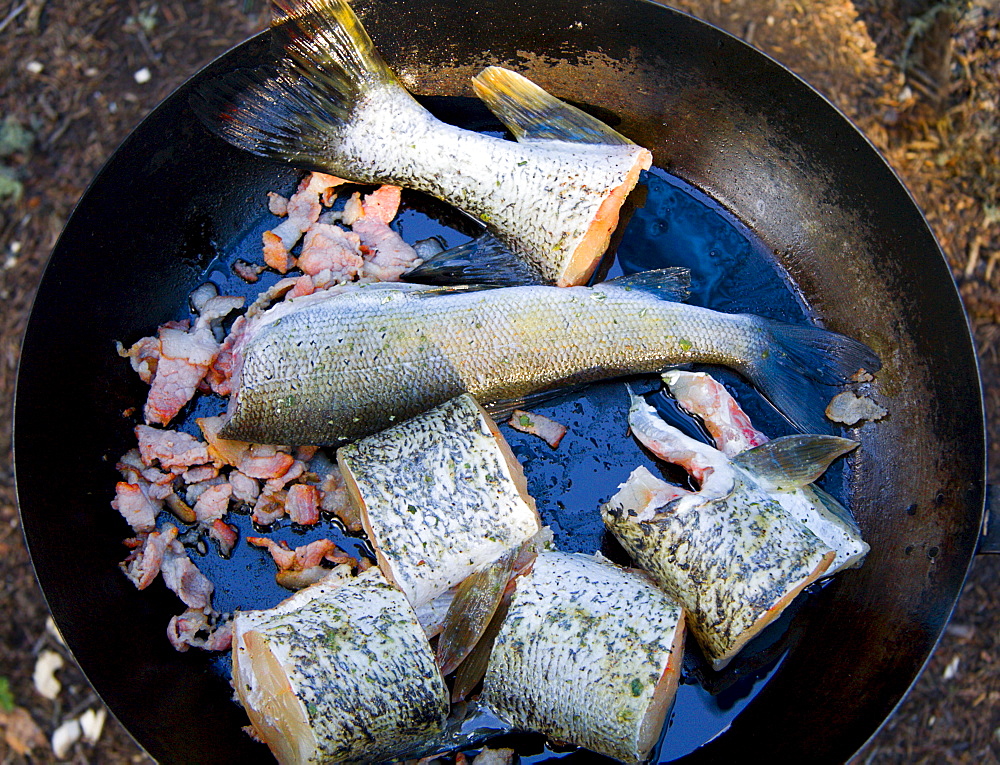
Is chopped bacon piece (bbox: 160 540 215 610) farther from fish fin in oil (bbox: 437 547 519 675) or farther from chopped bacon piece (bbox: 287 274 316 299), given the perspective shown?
chopped bacon piece (bbox: 287 274 316 299)

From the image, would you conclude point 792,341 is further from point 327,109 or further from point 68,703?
point 68,703

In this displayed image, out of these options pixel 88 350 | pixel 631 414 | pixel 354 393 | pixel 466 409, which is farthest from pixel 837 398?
pixel 88 350

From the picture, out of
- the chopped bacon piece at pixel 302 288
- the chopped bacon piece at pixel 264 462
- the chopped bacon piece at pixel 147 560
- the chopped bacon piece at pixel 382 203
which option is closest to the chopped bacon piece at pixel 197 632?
the chopped bacon piece at pixel 147 560

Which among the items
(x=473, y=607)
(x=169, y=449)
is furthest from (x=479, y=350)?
(x=169, y=449)

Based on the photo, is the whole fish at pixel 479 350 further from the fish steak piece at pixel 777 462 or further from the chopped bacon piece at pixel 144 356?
the chopped bacon piece at pixel 144 356

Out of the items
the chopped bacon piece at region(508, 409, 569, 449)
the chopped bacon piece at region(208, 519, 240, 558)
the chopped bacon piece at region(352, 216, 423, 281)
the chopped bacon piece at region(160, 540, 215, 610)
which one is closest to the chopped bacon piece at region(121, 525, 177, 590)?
the chopped bacon piece at region(160, 540, 215, 610)

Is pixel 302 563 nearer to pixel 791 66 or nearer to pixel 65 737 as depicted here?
pixel 65 737

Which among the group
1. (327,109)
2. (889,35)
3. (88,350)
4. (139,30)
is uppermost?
(139,30)
